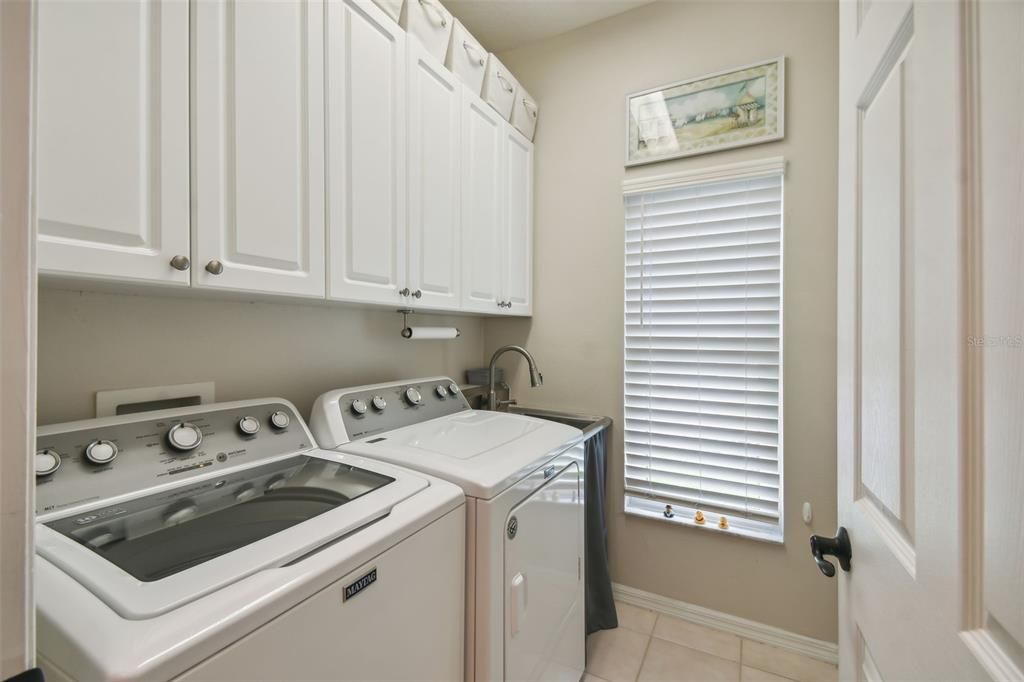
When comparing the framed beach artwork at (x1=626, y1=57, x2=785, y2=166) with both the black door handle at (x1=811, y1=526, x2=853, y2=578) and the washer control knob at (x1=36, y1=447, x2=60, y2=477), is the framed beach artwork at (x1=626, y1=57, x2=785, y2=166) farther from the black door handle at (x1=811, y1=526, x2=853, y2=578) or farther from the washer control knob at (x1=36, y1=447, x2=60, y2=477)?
the washer control knob at (x1=36, y1=447, x2=60, y2=477)

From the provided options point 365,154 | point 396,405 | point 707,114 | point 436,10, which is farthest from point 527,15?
point 396,405

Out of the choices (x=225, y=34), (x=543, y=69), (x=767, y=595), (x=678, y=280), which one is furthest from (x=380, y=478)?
(x=543, y=69)

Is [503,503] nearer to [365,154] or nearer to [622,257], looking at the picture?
[365,154]

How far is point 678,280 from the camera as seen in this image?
2.07 m

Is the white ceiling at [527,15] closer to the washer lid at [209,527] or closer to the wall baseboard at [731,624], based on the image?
the washer lid at [209,527]

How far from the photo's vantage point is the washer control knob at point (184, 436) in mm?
1029

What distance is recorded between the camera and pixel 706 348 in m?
2.00

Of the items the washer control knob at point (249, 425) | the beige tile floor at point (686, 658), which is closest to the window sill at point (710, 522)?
the beige tile floor at point (686, 658)

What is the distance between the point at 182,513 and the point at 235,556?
287mm

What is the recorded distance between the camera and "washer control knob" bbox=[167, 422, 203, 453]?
103cm

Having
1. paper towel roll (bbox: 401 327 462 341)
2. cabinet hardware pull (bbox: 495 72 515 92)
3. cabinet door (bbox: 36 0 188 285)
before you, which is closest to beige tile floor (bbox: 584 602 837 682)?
paper towel roll (bbox: 401 327 462 341)

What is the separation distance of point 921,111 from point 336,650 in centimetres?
111

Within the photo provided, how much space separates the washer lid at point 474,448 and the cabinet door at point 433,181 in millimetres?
482

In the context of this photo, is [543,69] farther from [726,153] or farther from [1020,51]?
[1020,51]
